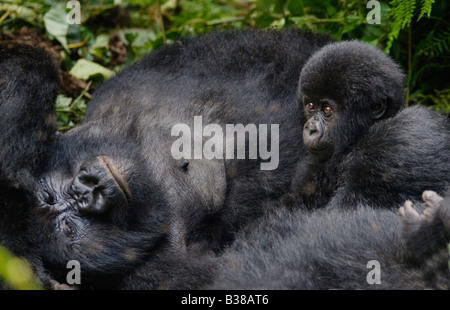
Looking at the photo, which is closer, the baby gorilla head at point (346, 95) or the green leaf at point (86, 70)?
the baby gorilla head at point (346, 95)

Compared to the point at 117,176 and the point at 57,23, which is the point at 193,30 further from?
the point at 117,176

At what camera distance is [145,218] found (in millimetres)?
2621

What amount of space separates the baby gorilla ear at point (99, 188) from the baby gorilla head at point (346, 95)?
34.1 inches

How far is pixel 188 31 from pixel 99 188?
1938mm

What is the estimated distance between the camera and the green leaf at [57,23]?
4.25m

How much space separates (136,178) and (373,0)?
6.56ft

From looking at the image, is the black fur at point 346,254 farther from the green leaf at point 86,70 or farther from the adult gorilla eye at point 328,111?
the green leaf at point 86,70

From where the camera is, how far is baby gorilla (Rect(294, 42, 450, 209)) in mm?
2621

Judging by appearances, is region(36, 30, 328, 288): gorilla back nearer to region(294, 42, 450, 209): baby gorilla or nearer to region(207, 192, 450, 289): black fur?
region(294, 42, 450, 209): baby gorilla

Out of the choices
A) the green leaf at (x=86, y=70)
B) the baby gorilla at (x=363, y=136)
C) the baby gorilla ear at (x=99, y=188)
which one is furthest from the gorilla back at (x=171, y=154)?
the green leaf at (x=86, y=70)

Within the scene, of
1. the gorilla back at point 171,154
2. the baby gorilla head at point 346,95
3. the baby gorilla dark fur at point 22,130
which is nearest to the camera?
the baby gorilla dark fur at point 22,130

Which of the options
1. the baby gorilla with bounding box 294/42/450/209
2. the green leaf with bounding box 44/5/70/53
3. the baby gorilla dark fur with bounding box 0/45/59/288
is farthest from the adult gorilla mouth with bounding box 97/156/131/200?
the green leaf with bounding box 44/5/70/53

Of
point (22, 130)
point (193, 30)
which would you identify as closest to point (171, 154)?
point (22, 130)

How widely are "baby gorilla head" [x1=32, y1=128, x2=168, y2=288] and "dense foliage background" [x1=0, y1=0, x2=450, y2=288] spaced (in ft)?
4.04
